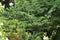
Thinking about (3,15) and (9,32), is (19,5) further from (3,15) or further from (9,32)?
(9,32)

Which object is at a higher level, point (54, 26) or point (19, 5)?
point (19, 5)

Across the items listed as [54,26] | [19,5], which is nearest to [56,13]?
[54,26]

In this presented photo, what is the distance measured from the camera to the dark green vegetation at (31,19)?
606 cm

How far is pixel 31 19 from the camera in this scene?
6344 millimetres

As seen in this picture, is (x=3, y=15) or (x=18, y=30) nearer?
(x=18, y=30)

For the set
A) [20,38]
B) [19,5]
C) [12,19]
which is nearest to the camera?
[20,38]

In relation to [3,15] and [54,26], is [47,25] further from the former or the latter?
[3,15]

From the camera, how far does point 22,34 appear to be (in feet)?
19.9

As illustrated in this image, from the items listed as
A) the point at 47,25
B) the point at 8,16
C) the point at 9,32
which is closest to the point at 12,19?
the point at 8,16

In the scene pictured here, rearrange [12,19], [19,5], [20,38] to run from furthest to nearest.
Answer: [19,5]
[12,19]
[20,38]

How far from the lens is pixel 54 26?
6.54 meters

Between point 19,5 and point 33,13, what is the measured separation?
59cm

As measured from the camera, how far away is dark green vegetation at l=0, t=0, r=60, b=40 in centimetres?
606

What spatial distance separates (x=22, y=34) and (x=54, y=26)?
1019mm
